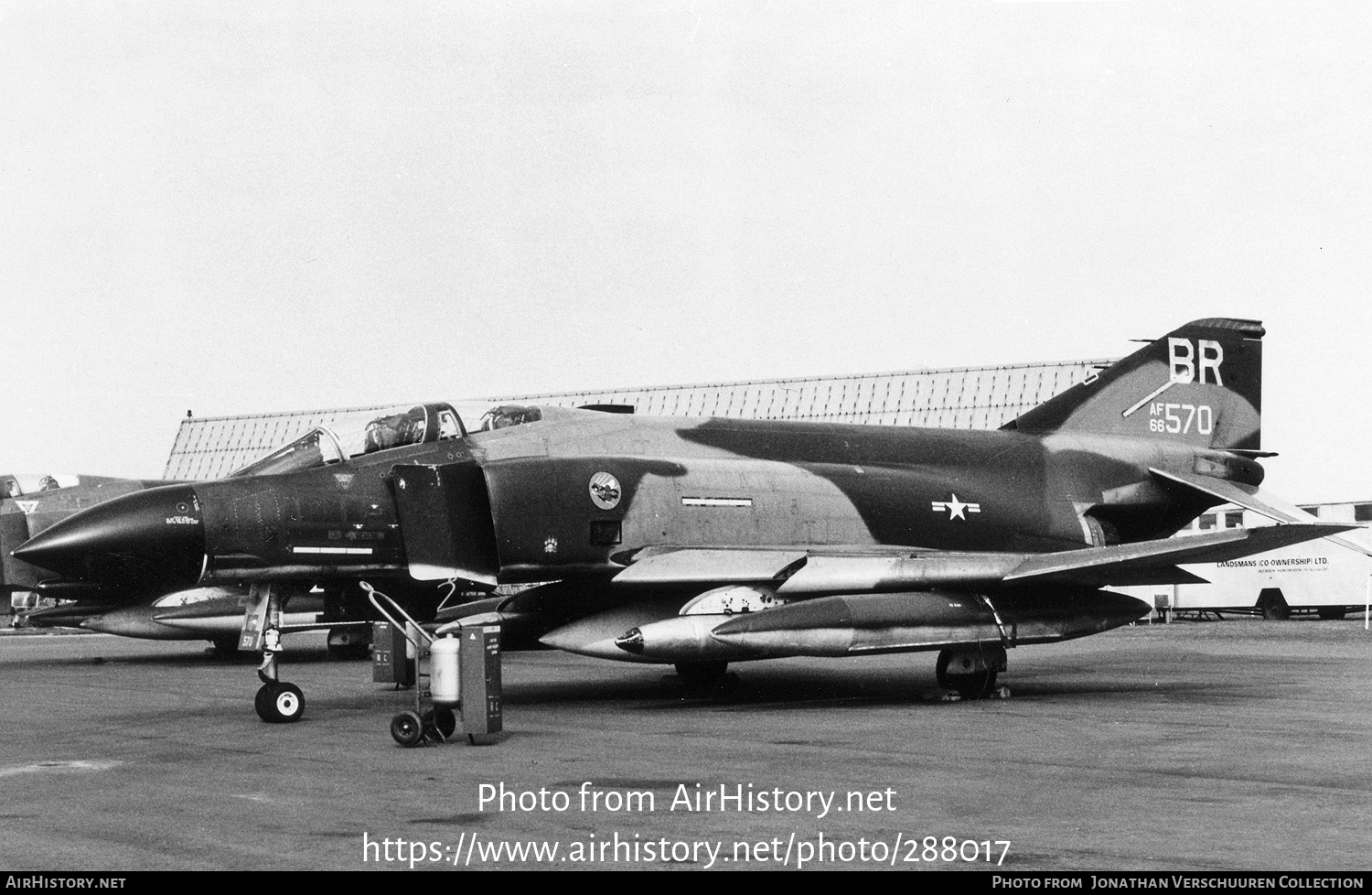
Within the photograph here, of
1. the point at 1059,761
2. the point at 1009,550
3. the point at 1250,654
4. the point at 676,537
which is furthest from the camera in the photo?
the point at 1250,654

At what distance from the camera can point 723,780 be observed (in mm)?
8008

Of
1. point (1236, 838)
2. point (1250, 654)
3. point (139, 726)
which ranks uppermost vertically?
point (1236, 838)

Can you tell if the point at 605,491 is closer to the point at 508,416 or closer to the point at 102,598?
the point at 508,416

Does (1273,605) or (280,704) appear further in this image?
(1273,605)

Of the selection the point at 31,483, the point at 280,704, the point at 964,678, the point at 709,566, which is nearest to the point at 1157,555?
the point at 964,678

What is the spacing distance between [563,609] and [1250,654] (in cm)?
1116

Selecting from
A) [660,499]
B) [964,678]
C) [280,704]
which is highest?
[660,499]

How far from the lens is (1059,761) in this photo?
8.77m

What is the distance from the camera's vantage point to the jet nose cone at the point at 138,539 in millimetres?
11445

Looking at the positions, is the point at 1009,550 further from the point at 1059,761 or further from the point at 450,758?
the point at 450,758

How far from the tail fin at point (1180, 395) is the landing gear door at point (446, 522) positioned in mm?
8029

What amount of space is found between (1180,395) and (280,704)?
1202 cm

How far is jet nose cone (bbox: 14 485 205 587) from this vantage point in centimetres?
1145
